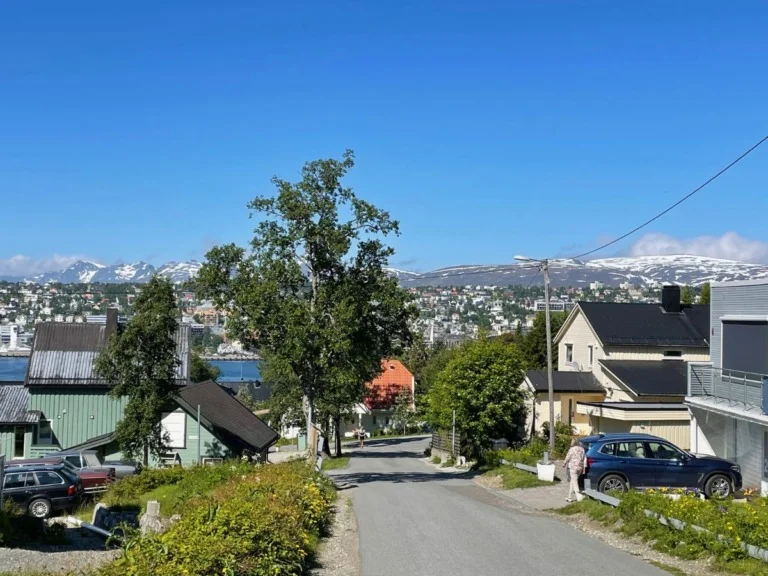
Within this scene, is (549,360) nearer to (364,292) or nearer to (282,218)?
(364,292)

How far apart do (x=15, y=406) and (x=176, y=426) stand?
9.79 metres

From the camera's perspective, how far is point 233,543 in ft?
34.9

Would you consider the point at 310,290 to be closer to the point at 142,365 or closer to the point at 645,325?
the point at 142,365

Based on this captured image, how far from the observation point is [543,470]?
25.6m

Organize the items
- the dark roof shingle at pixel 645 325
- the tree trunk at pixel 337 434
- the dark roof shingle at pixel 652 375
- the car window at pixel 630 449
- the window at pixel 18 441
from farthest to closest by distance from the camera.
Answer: the tree trunk at pixel 337 434
the dark roof shingle at pixel 645 325
the window at pixel 18 441
the dark roof shingle at pixel 652 375
the car window at pixel 630 449

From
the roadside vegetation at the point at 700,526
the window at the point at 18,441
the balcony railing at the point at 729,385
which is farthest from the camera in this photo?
the window at the point at 18,441

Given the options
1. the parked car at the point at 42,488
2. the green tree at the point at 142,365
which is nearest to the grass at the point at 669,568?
the parked car at the point at 42,488

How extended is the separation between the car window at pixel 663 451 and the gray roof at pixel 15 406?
103ft

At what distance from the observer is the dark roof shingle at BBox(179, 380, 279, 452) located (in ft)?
133

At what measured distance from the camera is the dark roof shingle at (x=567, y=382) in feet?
146

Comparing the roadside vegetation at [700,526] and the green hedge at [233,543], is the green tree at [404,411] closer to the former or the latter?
the roadside vegetation at [700,526]

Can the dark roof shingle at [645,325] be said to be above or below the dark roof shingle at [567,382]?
above

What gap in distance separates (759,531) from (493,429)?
82.9 feet

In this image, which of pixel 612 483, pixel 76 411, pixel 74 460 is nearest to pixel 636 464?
pixel 612 483
